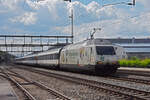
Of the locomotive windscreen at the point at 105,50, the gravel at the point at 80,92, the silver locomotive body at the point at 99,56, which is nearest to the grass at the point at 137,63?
the silver locomotive body at the point at 99,56

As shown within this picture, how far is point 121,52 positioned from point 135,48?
80.9m

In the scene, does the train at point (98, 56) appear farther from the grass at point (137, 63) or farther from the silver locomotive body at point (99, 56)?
the grass at point (137, 63)

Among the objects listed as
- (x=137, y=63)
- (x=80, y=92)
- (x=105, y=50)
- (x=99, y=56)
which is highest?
(x=105, y=50)

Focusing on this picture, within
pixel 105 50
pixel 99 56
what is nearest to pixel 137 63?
pixel 105 50

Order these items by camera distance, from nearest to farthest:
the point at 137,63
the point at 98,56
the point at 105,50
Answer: the point at 98,56 < the point at 105,50 < the point at 137,63

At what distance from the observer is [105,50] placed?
25.3 meters

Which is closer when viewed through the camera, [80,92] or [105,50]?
[80,92]

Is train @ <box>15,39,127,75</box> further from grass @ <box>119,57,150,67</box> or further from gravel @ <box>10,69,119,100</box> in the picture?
grass @ <box>119,57,150,67</box>

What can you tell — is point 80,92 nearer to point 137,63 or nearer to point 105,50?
point 105,50

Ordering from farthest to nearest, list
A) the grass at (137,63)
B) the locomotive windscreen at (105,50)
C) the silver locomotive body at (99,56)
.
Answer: the grass at (137,63) → the locomotive windscreen at (105,50) → the silver locomotive body at (99,56)

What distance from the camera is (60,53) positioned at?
38625 millimetres

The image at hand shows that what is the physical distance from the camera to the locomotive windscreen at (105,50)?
24987 millimetres

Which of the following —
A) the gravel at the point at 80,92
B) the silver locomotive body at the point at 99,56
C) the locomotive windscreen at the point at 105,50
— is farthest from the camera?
the locomotive windscreen at the point at 105,50

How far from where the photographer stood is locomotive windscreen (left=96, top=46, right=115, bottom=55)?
82.0 feet
